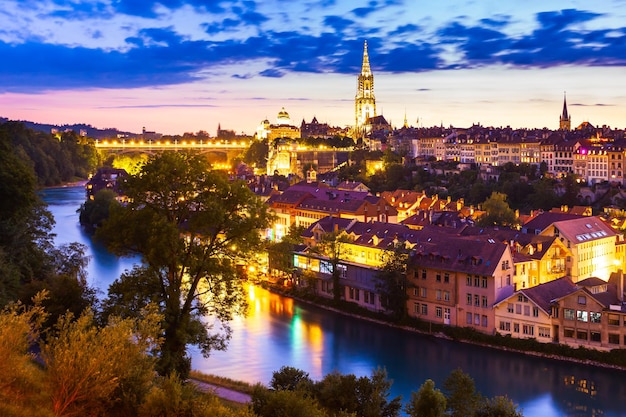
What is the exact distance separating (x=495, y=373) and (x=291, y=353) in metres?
2.98

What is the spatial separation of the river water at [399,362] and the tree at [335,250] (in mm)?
667

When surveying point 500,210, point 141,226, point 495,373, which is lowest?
point 495,373

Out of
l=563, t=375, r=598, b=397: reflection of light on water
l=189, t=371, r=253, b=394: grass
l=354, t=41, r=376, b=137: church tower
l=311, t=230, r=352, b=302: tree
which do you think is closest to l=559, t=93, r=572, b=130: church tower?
l=354, t=41, r=376, b=137: church tower

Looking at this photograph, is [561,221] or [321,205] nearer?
[561,221]

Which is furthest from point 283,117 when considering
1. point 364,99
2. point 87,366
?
point 87,366

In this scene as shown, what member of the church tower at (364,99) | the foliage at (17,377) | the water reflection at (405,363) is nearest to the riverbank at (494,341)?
the water reflection at (405,363)

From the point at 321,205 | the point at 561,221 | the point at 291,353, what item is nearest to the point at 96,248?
the point at 321,205

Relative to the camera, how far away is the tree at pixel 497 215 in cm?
1852

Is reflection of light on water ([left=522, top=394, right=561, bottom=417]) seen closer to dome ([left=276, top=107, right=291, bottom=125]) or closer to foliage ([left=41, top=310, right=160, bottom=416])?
foliage ([left=41, top=310, right=160, bottom=416])

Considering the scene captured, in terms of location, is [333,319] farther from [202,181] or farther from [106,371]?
[106,371]

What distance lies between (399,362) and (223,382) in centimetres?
301

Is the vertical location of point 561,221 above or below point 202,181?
below

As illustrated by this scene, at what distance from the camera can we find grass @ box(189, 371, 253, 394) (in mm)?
9102

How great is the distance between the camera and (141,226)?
26.1 feet
